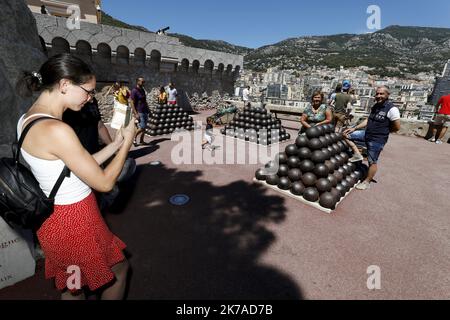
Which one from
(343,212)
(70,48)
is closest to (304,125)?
(343,212)

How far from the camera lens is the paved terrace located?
2.89 metres

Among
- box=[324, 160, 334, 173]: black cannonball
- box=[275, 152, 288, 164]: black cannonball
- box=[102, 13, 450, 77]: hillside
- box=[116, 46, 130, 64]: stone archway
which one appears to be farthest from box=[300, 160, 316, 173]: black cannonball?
box=[102, 13, 450, 77]: hillside

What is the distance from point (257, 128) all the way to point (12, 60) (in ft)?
27.7

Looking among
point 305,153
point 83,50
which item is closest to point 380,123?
point 305,153

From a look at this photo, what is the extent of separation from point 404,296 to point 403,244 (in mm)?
1216

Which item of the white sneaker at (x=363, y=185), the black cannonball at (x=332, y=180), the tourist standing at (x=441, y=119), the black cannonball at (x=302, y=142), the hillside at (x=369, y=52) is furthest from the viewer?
the hillside at (x=369, y=52)

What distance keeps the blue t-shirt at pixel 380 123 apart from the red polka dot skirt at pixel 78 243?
5.58 m

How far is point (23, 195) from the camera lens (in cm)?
154

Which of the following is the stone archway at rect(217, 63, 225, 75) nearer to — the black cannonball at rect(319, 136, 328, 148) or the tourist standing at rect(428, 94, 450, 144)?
the tourist standing at rect(428, 94, 450, 144)

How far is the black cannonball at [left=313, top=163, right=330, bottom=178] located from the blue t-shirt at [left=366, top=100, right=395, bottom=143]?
4.72 ft

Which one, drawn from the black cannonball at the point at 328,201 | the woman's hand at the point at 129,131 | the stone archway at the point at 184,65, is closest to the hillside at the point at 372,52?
the stone archway at the point at 184,65

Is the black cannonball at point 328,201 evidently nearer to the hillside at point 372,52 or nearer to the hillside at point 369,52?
the hillside at point 369,52

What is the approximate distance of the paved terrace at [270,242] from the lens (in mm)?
2891
